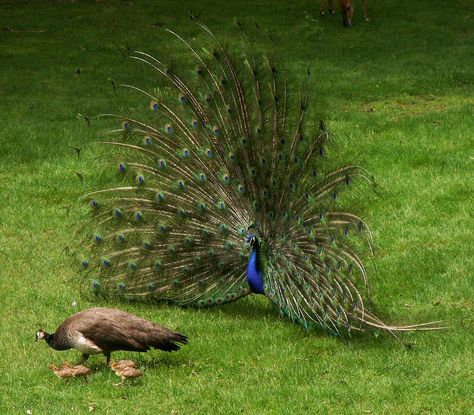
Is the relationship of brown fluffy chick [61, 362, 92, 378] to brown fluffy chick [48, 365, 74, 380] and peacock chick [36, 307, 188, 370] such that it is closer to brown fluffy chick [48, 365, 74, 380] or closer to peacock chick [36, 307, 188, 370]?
brown fluffy chick [48, 365, 74, 380]

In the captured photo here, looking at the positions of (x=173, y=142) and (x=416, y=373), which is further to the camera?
(x=173, y=142)

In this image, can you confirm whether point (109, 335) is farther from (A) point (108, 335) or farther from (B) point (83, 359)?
(B) point (83, 359)

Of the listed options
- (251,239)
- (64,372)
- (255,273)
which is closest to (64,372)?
(64,372)

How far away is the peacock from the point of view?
29.9 ft

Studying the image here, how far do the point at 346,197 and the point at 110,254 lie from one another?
3646 mm

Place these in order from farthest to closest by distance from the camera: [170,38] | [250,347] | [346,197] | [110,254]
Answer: [170,38], [346,197], [110,254], [250,347]

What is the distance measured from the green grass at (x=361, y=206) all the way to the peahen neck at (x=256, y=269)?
1.08ft

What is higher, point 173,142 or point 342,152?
point 173,142

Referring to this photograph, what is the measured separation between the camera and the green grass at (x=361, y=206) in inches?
300

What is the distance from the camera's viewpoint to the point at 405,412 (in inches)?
284

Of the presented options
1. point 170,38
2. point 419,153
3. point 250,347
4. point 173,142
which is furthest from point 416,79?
point 250,347

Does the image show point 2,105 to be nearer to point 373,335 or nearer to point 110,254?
point 110,254

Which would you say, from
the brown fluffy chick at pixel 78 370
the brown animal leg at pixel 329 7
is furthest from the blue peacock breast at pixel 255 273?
the brown animal leg at pixel 329 7

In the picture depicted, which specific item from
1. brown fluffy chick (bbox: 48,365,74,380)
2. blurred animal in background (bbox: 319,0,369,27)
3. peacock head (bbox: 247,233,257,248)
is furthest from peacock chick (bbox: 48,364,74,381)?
blurred animal in background (bbox: 319,0,369,27)
